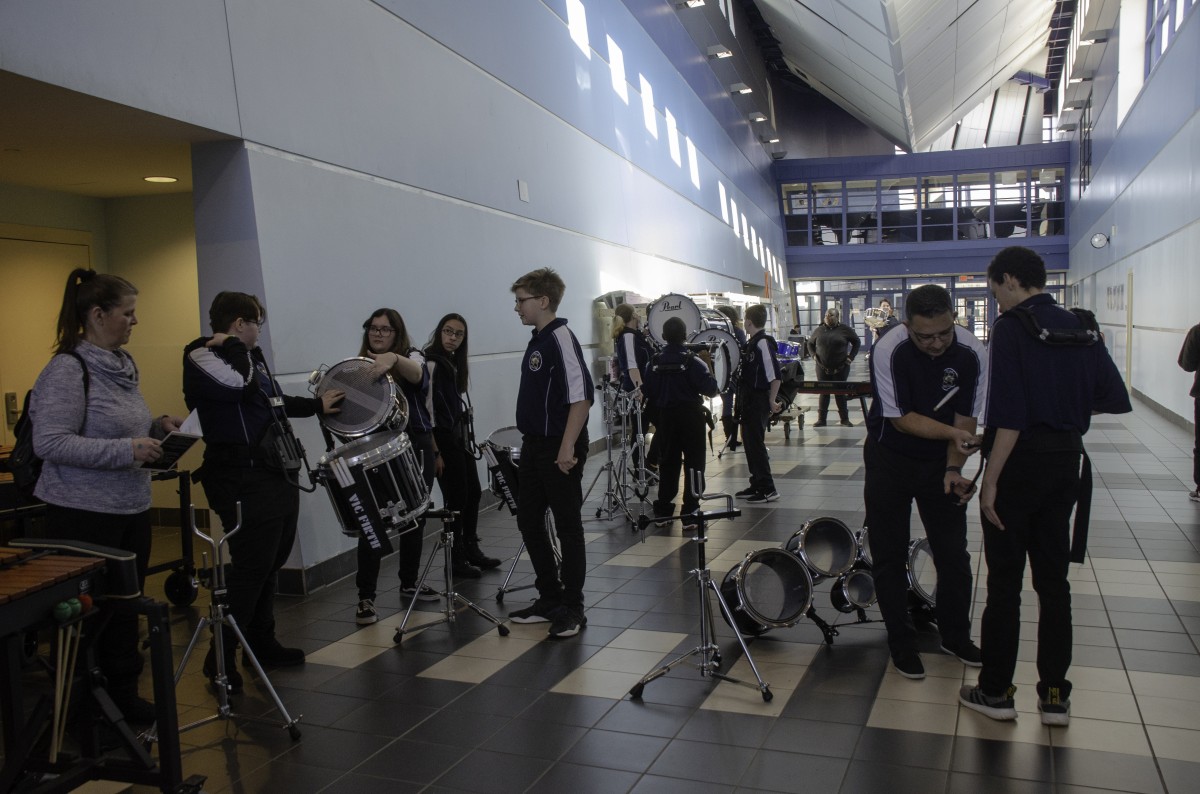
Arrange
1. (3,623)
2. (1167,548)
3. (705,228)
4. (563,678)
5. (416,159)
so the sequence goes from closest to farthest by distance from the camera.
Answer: (3,623), (563,678), (1167,548), (416,159), (705,228)

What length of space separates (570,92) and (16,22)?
7906 millimetres

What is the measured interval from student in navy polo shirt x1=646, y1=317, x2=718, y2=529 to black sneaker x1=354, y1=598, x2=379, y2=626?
8.89 ft

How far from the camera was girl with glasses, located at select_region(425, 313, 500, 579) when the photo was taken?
611cm

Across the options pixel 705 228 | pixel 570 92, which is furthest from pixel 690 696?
pixel 705 228

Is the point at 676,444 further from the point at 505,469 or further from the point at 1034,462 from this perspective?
the point at 1034,462

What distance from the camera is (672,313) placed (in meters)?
10.2

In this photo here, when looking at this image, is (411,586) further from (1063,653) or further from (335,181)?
(1063,653)

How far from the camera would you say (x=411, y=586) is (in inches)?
225

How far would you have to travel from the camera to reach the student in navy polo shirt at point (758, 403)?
8.38m

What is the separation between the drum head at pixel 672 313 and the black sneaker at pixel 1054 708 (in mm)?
6794

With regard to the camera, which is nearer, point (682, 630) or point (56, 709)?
→ point (56, 709)

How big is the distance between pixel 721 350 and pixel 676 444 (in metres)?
3.09

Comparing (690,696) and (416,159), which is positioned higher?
(416,159)

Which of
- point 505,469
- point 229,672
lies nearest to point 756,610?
point 505,469
